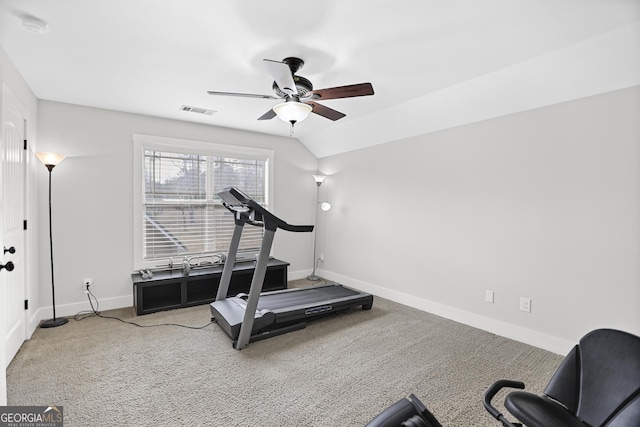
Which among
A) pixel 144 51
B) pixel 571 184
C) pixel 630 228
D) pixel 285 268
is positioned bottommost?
pixel 285 268

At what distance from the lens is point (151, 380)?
2363 millimetres

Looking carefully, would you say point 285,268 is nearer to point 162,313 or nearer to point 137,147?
point 162,313

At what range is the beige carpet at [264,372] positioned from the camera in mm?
2020

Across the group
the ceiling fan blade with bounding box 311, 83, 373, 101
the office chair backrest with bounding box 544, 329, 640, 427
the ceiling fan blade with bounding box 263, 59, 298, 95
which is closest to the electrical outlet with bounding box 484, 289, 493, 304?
the office chair backrest with bounding box 544, 329, 640, 427

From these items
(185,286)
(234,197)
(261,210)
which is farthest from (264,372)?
(185,286)

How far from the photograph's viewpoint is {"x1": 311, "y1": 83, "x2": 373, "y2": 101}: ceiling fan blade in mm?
2418

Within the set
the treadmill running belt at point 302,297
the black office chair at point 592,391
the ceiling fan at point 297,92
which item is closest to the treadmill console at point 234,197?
the ceiling fan at point 297,92

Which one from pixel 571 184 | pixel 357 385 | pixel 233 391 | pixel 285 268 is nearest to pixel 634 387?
pixel 357 385

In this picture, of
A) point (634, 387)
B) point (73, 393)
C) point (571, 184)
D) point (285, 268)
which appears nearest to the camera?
point (634, 387)

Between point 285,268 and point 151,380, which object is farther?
point 285,268

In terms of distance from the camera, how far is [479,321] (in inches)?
135

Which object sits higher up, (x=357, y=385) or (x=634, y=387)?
(x=634, y=387)

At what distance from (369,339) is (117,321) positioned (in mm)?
2821

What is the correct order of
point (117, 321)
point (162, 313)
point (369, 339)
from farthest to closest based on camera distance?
point (162, 313)
point (117, 321)
point (369, 339)
